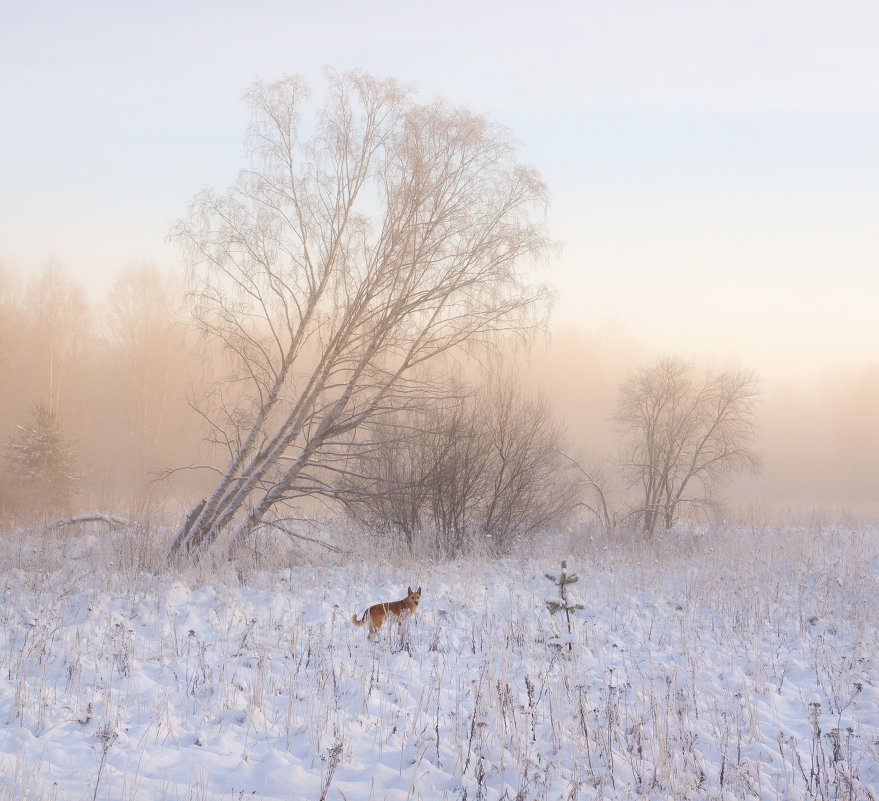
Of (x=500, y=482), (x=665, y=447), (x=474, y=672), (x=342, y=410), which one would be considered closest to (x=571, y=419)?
(x=665, y=447)

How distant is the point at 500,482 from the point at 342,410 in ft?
16.5

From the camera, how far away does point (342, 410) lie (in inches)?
420

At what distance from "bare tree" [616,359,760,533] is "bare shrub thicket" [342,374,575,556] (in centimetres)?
708

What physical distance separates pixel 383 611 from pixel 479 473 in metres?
7.79

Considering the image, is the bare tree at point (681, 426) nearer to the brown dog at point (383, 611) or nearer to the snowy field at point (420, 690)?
the snowy field at point (420, 690)

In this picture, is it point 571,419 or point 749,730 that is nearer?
point 749,730

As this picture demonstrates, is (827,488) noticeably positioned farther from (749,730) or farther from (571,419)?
(749,730)

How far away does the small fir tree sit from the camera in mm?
21391

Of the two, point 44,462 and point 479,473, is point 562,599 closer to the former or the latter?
point 479,473

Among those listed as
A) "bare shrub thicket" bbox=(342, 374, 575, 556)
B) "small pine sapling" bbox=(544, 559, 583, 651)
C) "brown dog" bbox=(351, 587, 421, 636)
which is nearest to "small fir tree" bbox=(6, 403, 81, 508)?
"bare shrub thicket" bbox=(342, 374, 575, 556)

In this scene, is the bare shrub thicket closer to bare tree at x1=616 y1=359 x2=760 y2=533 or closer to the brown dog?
the brown dog

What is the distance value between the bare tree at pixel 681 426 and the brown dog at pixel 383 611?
50.0ft

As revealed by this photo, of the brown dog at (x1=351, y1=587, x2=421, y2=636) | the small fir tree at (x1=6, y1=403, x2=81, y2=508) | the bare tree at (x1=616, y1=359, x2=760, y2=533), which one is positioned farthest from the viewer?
the small fir tree at (x1=6, y1=403, x2=81, y2=508)

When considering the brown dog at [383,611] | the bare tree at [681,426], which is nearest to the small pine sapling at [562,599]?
the brown dog at [383,611]
